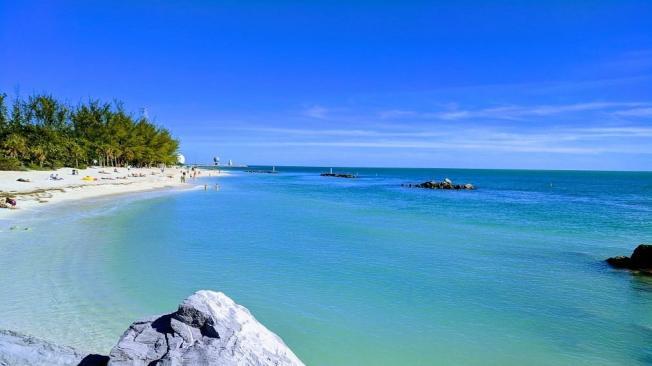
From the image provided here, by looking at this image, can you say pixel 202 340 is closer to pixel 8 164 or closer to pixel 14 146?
pixel 8 164

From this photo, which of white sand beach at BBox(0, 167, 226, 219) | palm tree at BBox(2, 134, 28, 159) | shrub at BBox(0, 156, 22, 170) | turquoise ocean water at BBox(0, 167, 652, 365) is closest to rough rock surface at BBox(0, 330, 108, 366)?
turquoise ocean water at BBox(0, 167, 652, 365)

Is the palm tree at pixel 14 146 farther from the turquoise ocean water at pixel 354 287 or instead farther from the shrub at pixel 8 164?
the turquoise ocean water at pixel 354 287

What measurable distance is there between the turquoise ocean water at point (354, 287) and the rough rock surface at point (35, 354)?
6.92ft

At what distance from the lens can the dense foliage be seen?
154ft

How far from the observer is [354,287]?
11.2 metres

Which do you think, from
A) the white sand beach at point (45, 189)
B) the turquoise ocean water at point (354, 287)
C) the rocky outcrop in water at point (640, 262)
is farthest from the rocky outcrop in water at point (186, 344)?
the white sand beach at point (45, 189)

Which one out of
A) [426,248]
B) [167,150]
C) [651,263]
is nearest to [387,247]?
[426,248]

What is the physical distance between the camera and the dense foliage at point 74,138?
154 feet

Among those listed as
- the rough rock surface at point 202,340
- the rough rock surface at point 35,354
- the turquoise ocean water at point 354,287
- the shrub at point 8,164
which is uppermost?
the shrub at point 8,164

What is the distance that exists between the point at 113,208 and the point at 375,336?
78.6 feet

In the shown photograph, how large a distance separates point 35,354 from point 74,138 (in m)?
65.3

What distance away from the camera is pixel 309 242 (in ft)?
58.2

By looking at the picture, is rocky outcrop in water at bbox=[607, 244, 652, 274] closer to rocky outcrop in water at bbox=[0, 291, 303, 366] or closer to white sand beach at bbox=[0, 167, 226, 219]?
rocky outcrop in water at bbox=[0, 291, 303, 366]

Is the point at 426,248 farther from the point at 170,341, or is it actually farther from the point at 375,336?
the point at 170,341
